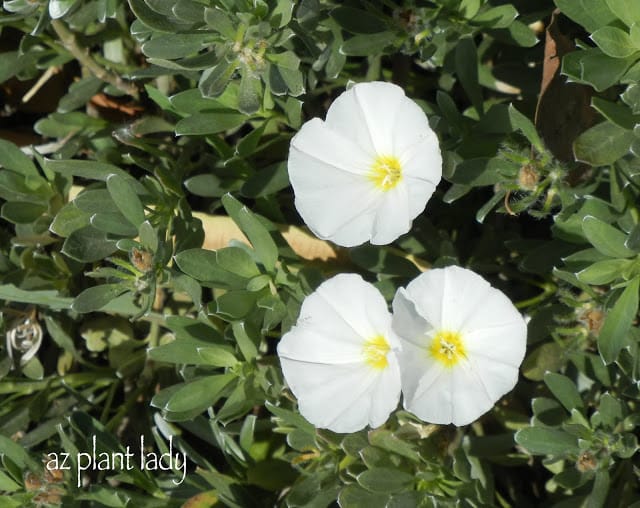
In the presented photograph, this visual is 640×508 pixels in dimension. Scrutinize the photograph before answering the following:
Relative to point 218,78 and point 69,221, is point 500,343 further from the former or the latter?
point 69,221

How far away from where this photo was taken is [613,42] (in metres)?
2.86

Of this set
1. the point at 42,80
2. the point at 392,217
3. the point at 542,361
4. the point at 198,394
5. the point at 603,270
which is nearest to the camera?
the point at 392,217

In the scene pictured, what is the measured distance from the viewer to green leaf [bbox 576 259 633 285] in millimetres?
3068

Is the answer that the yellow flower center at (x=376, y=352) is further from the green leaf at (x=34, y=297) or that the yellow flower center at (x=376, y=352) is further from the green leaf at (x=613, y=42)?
the green leaf at (x=34, y=297)

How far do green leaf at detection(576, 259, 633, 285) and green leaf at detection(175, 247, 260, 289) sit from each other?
1207 mm

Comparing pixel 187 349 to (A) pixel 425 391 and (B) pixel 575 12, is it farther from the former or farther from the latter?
(B) pixel 575 12

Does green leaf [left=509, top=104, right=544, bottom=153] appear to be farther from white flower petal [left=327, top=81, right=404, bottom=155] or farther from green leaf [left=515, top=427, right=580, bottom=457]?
green leaf [left=515, top=427, right=580, bottom=457]

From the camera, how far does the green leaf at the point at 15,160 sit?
3.84 metres

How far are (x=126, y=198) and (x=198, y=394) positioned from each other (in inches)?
31.6

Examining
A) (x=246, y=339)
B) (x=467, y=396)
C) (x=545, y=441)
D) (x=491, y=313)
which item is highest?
(x=491, y=313)

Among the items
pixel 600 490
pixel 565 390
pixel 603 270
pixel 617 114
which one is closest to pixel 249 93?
pixel 617 114

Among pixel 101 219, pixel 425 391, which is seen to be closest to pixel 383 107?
pixel 425 391

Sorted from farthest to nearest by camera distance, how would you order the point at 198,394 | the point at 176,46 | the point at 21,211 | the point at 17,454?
the point at 21,211 → the point at 17,454 → the point at 198,394 → the point at 176,46

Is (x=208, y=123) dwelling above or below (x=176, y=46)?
below
